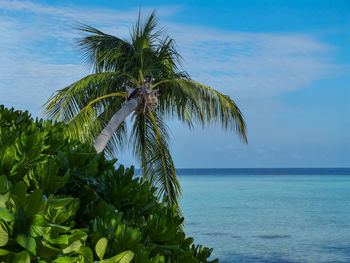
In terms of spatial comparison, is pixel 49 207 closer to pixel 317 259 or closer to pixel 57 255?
pixel 57 255

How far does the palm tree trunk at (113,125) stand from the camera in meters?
5.97

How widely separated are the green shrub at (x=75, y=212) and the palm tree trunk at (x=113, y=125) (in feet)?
13.1

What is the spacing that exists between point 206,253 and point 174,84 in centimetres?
611

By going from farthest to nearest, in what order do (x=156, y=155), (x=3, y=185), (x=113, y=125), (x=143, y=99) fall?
(x=156, y=155)
(x=143, y=99)
(x=113, y=125)
(x=3, y=185)

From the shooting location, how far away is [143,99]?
292 inches

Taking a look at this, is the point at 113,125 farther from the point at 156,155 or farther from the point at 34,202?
the point at 34,202

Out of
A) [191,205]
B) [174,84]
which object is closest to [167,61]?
[174,84]

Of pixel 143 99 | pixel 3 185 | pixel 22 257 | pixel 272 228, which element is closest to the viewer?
pixel 22 257

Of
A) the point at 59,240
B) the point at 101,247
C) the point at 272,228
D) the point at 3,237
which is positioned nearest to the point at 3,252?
the point at 3,237

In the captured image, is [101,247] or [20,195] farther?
[101,247]

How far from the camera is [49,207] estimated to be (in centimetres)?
120

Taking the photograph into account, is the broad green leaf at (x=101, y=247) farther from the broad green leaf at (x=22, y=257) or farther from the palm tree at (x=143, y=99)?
the palm tree at (x=143, y=99)

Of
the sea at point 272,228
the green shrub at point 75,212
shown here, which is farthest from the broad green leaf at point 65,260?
the sea at point 272,228

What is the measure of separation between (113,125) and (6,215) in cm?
546
